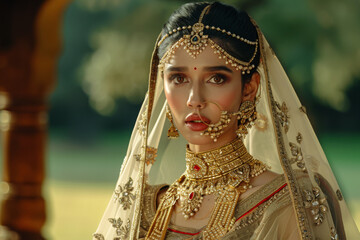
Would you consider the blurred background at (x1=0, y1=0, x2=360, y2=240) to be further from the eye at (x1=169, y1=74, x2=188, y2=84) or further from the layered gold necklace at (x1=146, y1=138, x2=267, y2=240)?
the eye at (x1=169, y1=74, x2=188, y2=84)

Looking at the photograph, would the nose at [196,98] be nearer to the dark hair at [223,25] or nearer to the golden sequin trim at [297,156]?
the dark hair at [223,25]

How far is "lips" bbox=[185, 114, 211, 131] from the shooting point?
235cm

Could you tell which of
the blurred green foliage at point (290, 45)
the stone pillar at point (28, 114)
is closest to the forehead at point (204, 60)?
the stone pillar at point (28, 114)

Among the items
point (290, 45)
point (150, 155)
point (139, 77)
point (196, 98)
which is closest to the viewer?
point (196, 98)

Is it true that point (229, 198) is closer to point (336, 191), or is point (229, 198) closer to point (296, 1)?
point (336, 191)

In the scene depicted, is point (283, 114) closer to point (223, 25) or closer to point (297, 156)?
point (297, 156)

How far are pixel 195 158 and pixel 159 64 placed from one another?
412 millimetres

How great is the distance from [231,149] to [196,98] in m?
0.27

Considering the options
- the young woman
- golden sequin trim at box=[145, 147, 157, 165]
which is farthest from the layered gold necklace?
golden sequin trim at box=[145, 147, 157, 165]

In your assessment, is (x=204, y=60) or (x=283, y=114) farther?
(x=283, y=114)

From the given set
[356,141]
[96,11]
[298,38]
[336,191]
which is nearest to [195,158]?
[336,191]

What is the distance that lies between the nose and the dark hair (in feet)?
0.62

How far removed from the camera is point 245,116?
8.02 ft

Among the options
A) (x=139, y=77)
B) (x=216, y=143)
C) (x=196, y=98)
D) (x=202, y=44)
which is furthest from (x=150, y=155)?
(x=139, y=77)
